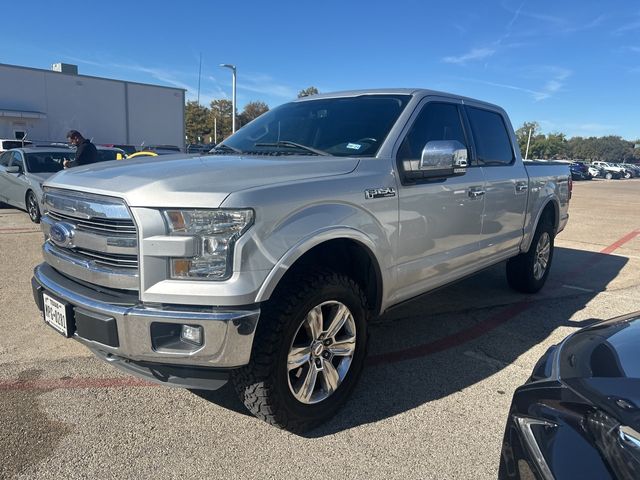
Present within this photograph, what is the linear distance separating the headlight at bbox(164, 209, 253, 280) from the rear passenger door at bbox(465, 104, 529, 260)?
2.71 m

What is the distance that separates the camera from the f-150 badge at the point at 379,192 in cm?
297

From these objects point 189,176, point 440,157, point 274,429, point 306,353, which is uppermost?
point 440,157

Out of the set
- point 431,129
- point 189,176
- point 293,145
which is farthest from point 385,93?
point 189,176

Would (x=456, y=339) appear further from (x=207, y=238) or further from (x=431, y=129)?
(x=207, y=238)

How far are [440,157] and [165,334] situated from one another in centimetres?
199

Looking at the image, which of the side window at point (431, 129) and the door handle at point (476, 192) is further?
the door handle at point (476, 192)

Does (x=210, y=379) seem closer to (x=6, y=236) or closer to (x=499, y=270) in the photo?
(x=499, y=270)

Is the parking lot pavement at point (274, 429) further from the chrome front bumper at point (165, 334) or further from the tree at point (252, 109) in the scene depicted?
the tree at point (252, 109)

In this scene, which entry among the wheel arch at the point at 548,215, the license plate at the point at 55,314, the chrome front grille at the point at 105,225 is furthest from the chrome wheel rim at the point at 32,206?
the wheel arch at the point at 548,215

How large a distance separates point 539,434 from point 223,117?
5790cm

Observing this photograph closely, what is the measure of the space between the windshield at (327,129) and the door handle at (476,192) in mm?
928

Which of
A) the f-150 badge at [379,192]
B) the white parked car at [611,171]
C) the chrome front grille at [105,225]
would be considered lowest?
the white parked car at [611,171]

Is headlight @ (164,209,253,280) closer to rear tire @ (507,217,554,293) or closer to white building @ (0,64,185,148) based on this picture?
rear tire @ (507,217,554,293)

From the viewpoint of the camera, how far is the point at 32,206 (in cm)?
971
